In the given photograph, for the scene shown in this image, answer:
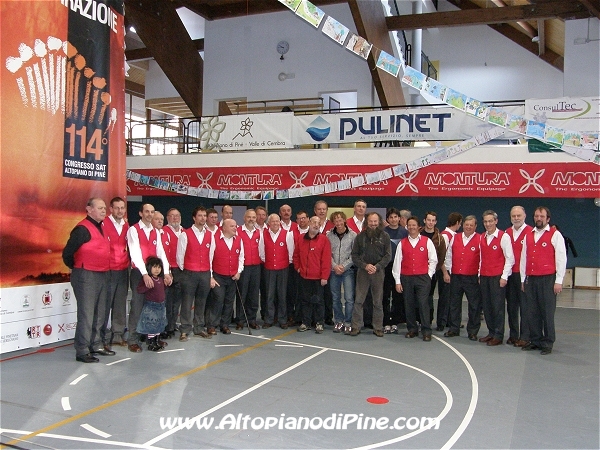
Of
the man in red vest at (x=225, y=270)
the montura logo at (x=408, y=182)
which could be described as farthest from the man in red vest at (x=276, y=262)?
the montura logo at (x=408, y=182)

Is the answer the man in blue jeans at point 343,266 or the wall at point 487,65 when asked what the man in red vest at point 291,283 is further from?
the wall at point 487,65

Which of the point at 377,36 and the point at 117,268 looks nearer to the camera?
the point at 117,268

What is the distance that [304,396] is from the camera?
14.7 ft

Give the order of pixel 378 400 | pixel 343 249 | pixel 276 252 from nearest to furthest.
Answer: pixel 378 400 → pixel 343 249 → pixel 276 252

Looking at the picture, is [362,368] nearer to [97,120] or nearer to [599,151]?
[97,120]

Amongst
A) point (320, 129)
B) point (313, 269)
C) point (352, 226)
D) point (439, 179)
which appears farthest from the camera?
point (320, 129)

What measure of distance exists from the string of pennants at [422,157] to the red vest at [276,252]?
245 centimetres

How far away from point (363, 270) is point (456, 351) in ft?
4.66

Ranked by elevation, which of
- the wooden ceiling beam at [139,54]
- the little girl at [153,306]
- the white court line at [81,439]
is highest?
the wooden ceiling beam at [139,54]

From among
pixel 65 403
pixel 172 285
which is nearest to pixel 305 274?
pixel 172 285

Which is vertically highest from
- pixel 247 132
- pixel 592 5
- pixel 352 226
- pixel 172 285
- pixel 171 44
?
pixel 592 5

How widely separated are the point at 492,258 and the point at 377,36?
839 cm

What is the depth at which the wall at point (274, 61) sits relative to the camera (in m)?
14.5

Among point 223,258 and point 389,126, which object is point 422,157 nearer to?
point 389,126
